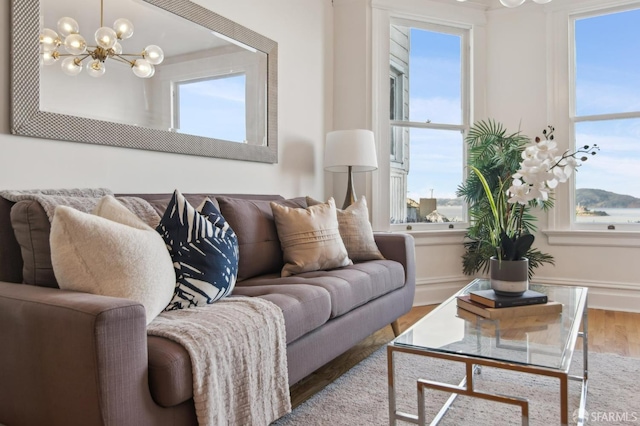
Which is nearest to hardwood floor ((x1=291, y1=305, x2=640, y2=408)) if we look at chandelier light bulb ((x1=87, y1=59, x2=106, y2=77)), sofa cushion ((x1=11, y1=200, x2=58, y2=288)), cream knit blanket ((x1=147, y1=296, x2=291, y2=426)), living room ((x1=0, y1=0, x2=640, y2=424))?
living room ((x1=0, y1=0, x2=640, y2=424))

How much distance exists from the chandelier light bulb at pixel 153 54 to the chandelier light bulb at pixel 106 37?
174 millimetres

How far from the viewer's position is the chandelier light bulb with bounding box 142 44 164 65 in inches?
91.7

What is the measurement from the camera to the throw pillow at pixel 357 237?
8.98 feet

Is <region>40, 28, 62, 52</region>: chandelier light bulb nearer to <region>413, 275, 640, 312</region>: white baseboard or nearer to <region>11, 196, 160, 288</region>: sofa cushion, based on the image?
<region>11, 196, 160, 288</region>: sofa cushion

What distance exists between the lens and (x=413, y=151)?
4.02m

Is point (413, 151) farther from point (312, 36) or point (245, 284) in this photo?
point (245, 284)

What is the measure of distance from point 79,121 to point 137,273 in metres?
1.04

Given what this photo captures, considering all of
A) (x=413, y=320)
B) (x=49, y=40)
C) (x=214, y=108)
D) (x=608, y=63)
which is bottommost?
(x=413, y=320)

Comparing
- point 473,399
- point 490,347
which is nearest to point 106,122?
point 490,347

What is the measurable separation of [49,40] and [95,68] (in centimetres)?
21

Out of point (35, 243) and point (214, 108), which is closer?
point (35, 243)

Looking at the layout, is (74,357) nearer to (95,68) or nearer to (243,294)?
(243,294)

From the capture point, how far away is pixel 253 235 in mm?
2346

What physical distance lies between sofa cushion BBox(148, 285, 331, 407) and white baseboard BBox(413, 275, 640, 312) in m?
2.16
